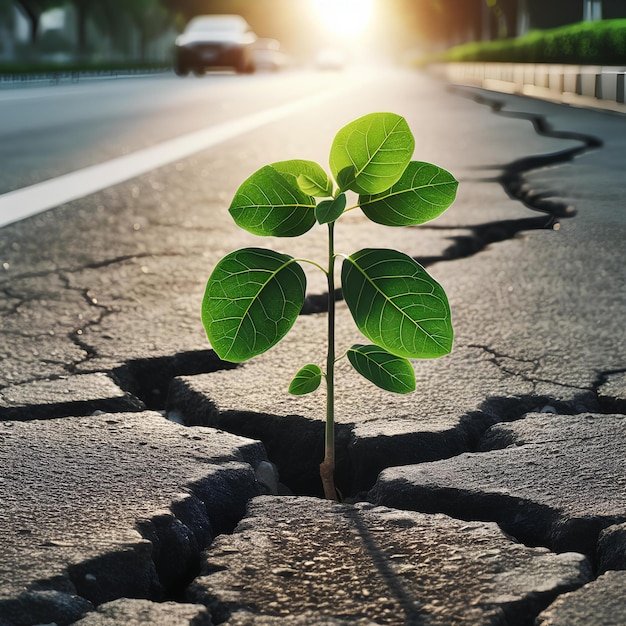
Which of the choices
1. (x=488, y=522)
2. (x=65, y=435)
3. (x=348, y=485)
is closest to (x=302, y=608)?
(x=488, y=522)

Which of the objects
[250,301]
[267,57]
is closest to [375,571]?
[250,301]

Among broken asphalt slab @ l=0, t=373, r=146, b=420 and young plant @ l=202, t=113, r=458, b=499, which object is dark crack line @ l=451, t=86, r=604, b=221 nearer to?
broken asphalt slab @ l=0, t=373, r=146, b=420

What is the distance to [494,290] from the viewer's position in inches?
111

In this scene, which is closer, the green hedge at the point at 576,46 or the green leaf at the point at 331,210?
the green leaf at the point at 331,210

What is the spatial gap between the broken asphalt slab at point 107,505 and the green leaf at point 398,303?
0.35 metres

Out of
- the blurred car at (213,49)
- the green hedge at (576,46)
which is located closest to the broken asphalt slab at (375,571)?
the green hedge at (576,46)

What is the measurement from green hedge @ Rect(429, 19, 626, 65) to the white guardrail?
0.26 m

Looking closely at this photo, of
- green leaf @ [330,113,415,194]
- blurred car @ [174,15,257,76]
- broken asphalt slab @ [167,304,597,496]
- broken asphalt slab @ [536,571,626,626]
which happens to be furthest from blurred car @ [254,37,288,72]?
broken asphalt slab @ [536,571,626,626]

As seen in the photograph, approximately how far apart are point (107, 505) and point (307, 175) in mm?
514

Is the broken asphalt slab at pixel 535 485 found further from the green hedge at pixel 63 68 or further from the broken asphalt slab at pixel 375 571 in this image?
the green hedge at pixel 63 68

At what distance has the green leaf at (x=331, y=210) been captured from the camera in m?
1.25

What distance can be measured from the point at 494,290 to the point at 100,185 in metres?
2.88

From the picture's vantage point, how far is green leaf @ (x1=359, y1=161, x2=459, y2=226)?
1.30 metres

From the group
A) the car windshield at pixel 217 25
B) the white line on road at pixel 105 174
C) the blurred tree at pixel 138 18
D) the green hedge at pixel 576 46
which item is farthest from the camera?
the blurred tree at pixel 138 18
